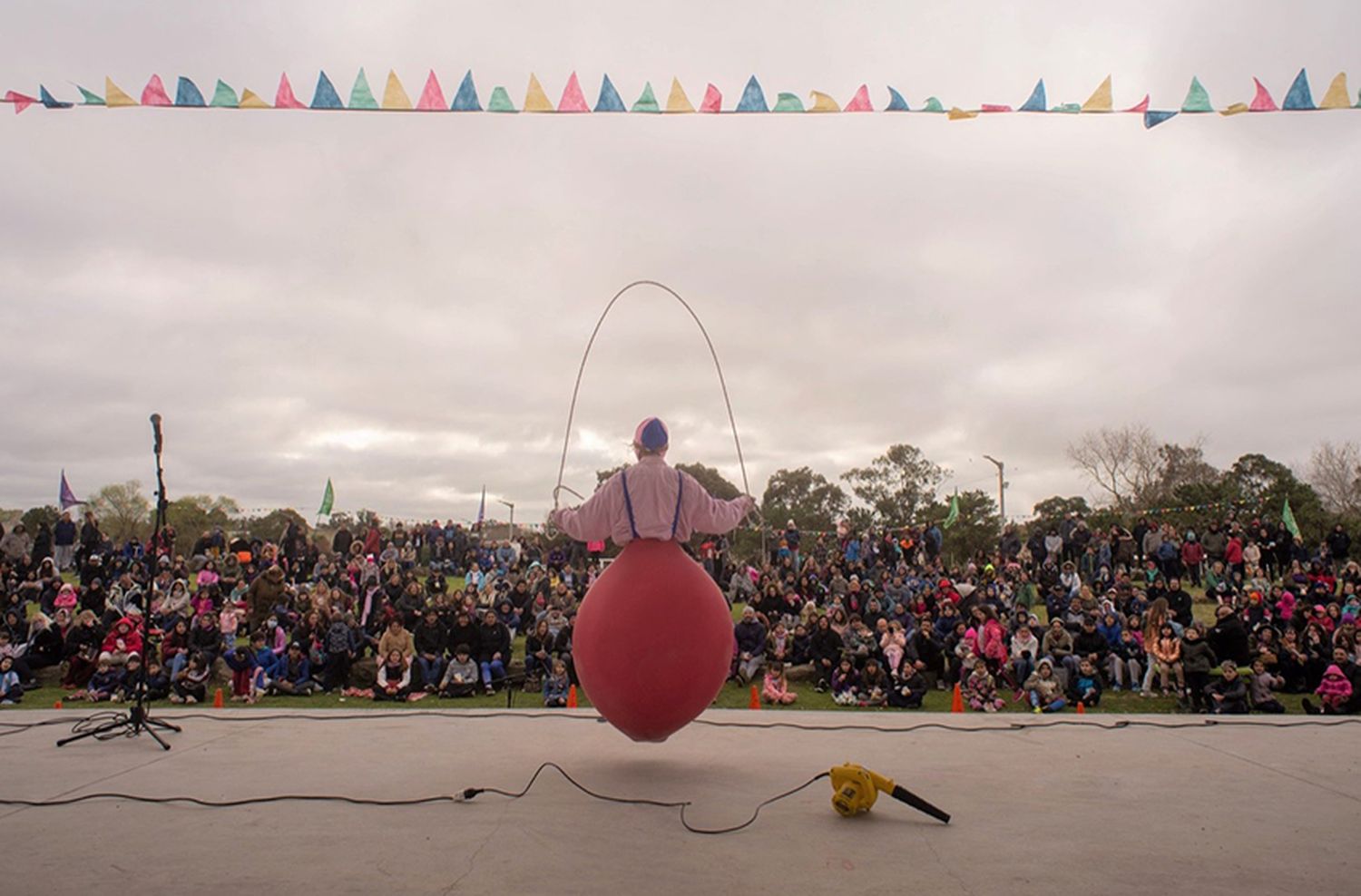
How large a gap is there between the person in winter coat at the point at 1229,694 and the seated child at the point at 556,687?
786 centimetres

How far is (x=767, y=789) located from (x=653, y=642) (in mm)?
985

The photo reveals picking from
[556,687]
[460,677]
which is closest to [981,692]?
[556,687]

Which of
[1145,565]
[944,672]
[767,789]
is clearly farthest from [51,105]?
[1145,565]

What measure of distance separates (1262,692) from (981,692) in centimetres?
335

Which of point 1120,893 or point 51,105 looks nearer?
point 1120,893

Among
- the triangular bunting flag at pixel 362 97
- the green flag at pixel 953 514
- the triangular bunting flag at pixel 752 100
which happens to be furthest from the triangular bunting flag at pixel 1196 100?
the green flag at pixel 953 514

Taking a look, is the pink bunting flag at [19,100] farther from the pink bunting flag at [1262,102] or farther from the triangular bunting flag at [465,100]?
the pink bunting flag at [1262,102]

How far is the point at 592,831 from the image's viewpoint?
155 inches

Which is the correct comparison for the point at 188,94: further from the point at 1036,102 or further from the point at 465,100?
the point at 1036,102

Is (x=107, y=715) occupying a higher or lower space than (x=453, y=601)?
lower

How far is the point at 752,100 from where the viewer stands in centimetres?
645

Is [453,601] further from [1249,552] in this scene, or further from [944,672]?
[1249,552]

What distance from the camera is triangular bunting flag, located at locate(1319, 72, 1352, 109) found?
6.02 metres

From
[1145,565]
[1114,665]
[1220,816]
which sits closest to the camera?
[1220,816]
